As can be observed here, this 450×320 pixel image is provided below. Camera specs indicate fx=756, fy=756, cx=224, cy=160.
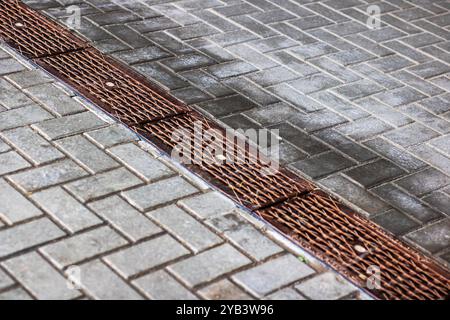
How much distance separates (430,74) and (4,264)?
392cm

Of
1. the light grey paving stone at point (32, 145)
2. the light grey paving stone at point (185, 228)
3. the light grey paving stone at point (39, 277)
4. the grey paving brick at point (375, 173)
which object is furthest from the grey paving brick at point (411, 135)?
the light grey paving stone at point (39, 277)

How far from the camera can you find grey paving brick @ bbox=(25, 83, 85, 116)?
16.6 ft

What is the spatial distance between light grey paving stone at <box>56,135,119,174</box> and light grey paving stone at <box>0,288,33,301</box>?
111 centimetres

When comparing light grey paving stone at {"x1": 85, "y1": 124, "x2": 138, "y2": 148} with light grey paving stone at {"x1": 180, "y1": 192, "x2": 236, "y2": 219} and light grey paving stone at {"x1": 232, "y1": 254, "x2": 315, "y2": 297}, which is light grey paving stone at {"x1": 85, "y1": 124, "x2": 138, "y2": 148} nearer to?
light grey paving stone at {"x1": 180, "y1": 192, "x2": 236, "y2": 219}

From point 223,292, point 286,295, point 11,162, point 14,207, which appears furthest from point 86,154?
point 286,295

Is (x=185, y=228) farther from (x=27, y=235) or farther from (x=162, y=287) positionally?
(x=27, y=235)

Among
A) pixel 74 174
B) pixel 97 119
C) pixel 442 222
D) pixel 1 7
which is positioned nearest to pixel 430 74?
pixel 442 222

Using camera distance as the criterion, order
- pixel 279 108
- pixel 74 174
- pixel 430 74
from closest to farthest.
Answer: pixel 74 174 < pixel 279 108 < pixel 430 74

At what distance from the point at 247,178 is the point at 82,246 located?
3.99ft

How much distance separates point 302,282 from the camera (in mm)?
3867

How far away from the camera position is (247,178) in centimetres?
466

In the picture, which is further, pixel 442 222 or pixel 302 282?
pixel 442 222

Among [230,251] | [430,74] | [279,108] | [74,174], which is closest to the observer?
[230,251]

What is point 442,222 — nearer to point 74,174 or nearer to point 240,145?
point 240,145
